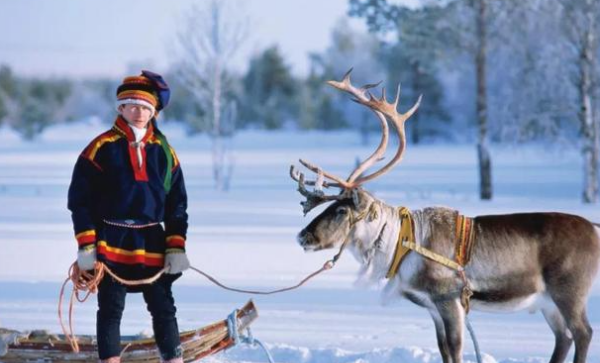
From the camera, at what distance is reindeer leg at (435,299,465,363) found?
5.41 m

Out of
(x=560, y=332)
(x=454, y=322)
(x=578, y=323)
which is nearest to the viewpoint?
(x=454, y=322)

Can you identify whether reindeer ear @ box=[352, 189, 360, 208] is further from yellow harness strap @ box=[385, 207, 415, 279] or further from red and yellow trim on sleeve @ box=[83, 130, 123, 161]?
red and yellow trim on sleeve @ box=[83, 130, 123, 161]

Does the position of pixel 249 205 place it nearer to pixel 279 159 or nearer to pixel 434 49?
pixel 434 49

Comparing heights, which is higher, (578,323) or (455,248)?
(455,248)

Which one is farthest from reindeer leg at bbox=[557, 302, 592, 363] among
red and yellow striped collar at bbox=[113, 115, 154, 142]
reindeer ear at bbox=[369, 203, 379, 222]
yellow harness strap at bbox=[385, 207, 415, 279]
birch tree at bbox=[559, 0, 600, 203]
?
birch tree at bbox=[559, 0, 600, 203]

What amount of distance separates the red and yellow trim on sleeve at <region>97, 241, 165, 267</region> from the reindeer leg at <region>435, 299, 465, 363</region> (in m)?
1.80

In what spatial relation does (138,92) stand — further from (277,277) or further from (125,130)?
(277,277)

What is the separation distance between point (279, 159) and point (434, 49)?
20.1m

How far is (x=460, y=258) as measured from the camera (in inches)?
218

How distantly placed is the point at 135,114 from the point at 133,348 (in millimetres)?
1782

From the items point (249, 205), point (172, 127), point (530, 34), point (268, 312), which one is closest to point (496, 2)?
point (530, 34)

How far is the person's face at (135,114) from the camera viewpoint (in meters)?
5.01

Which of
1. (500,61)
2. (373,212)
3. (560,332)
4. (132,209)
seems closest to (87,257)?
(132,209)

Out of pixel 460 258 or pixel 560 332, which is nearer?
pixel 460 258
